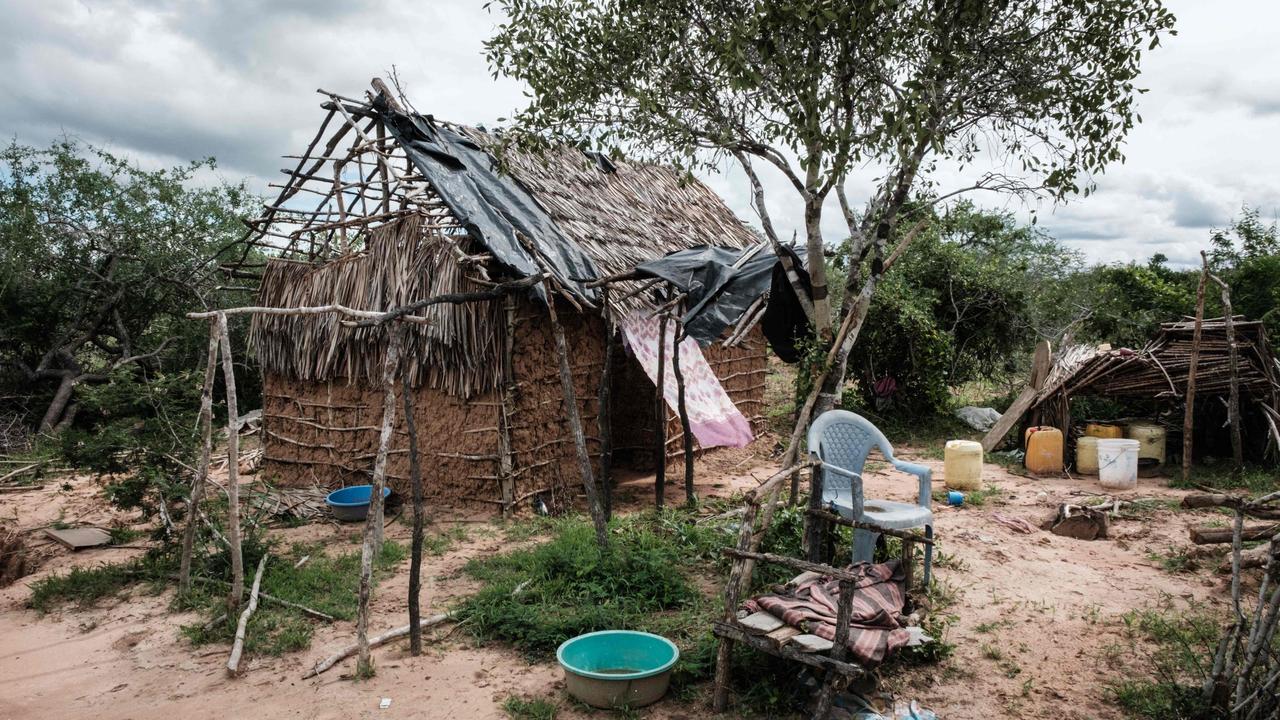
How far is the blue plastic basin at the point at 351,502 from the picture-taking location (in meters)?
6.90

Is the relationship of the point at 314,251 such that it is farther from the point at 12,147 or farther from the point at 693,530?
the point at 12,147

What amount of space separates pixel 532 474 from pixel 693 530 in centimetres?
182

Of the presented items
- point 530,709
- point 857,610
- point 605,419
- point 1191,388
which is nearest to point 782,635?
point 857,610

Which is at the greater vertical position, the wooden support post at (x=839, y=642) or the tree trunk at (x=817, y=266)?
the tree trunk at (x=817, y=266)

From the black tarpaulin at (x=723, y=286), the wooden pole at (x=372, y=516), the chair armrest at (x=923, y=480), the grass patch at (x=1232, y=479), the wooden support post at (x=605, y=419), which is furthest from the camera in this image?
the grass patch at (x=1232, y=479)

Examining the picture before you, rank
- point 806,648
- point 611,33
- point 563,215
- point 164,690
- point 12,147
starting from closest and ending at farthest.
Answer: point 806,648, point 164,690, point 611,33, point 563,215, point 12,147

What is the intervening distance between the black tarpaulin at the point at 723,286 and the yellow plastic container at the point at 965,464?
243 centimetres

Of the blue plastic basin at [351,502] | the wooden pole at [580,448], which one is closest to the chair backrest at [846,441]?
the wooden pole at [580,448]

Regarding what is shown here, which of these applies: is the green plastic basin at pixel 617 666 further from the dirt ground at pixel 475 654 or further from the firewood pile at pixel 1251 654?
the firewood pile at pixel 1251 654

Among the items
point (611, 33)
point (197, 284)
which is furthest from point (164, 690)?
point (197, 284)

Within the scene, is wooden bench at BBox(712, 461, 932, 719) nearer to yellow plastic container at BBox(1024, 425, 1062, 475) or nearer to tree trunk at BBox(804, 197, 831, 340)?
tree trunk at BBox(804, 197, 831, 340)

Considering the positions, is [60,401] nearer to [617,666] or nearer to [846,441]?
[617,666]

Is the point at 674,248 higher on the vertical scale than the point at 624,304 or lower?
higher

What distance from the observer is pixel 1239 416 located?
26.7ft
